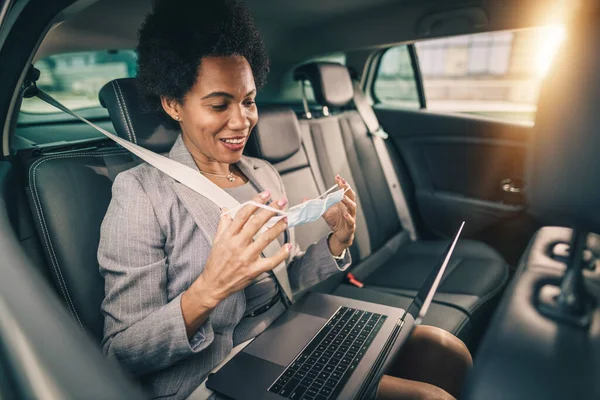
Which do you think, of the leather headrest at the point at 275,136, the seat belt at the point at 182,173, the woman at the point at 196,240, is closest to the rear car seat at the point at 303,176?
the leather headrest at the point at 275,136

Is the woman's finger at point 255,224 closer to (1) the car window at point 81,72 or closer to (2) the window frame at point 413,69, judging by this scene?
(1) the car window at point 81,72

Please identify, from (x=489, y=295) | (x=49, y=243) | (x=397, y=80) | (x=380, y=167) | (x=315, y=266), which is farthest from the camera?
(x=397, y=80)

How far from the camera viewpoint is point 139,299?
0.89 m

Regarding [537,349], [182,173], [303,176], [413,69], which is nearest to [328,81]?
[303,176]

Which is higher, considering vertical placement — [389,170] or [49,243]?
[49,243]

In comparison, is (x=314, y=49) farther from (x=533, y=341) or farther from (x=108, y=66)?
(x=533, y=341)

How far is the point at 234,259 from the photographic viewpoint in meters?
0.75

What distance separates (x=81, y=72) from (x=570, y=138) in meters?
2.09

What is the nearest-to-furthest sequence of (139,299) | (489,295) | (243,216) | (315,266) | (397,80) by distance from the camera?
(243,216), (139,299), (315,266), (489,295), (397,80)

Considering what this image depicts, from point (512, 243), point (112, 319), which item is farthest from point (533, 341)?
point (512, 243)

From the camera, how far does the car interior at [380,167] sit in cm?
71

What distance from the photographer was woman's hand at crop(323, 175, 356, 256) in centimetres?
113

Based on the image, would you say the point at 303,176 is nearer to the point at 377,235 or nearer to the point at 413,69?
the point at 377,235

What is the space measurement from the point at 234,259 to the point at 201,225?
31cm
